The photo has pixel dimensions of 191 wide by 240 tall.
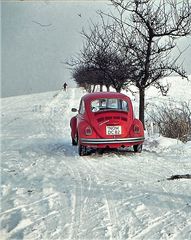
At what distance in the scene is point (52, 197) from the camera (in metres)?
5.74

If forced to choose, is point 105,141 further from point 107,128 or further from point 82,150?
point 82,150

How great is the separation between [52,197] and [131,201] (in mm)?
1229

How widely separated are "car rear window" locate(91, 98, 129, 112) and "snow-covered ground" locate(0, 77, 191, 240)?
1.19m

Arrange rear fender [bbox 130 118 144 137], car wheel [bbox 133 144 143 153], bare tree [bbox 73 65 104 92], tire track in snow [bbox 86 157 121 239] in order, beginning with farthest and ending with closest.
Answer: bare tree [bbox 73 65 104 92] → car wheel [bbox 133 144 143 153] → rear fender [bbox 130 118 144 137] → tire track in snow [bbox 86 157 121 239]

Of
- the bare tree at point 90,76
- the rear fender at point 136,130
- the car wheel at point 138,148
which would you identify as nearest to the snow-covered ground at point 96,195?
the car wheel at point 138,148

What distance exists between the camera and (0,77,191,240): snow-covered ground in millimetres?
4340

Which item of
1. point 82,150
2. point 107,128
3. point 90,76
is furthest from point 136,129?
point 90,76

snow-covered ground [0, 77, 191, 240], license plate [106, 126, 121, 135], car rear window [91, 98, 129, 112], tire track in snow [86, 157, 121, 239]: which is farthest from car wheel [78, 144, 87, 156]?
tire track in snow [86, 157, 121, 239]

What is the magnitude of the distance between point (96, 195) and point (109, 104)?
467 centimetres

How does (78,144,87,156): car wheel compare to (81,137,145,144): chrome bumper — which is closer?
(81,137,145,144): chrome bumper

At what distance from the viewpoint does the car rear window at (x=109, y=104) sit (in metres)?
9.99

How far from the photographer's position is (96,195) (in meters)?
5.72

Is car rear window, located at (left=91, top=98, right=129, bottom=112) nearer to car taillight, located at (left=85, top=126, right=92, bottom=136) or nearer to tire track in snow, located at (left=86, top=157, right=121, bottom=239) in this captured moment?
car taillight, located at (left=85, top=126, right=92, bottom=136)

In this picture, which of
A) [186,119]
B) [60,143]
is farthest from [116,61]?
[60,143]
